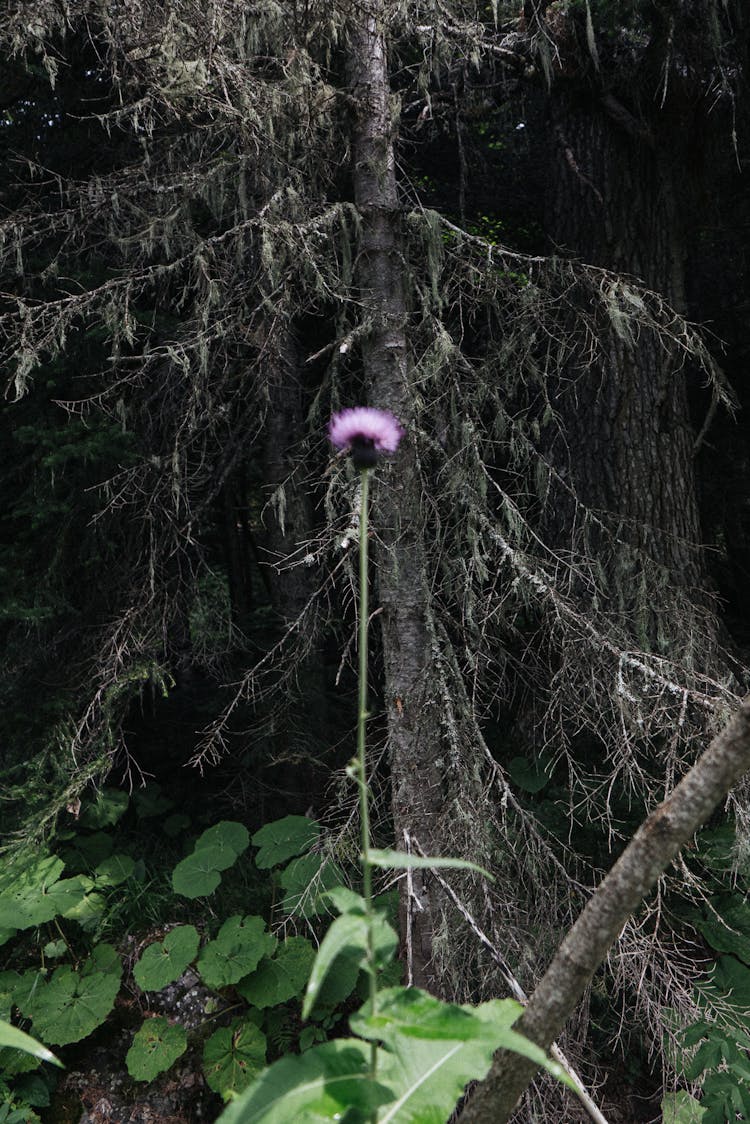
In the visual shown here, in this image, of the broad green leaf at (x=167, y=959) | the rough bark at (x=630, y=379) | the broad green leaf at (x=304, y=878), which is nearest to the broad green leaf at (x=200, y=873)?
the broad green leaf at (x=167, y=959)

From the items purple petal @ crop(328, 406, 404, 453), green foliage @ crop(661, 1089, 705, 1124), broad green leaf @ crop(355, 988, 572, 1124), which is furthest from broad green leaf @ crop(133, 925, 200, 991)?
purple petal @ crop(328, 406, 404, 453)

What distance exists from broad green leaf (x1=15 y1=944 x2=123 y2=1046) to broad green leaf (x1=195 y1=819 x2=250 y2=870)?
0.65 metres

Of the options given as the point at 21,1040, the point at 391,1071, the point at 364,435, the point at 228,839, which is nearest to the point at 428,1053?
the point at 391,1071

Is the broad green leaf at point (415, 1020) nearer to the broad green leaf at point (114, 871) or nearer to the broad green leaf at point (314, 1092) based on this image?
the broad green leaf at point (314, 1092)

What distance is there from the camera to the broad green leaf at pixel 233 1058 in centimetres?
314

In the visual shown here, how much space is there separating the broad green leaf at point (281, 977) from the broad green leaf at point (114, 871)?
82 cm

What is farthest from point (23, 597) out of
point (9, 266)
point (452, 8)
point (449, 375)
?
point (452, 8)

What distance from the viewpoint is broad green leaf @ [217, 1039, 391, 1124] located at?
96 cm

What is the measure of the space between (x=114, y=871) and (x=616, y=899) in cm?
326

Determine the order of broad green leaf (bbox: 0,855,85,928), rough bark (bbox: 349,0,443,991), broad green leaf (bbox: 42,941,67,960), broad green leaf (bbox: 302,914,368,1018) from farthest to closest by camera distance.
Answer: broad green leaf (bbox: 42,941,67,960)
broad green leaf (bbox: 0,855,85,928)
rough bark (bbox: 349,0,443,991)
broad green leaf (bbox: 302,914,368,1018)

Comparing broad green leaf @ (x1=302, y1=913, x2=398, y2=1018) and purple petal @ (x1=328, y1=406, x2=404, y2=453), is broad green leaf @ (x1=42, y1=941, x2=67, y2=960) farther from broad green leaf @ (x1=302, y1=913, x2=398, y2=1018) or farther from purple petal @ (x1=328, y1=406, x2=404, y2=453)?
purple petal @ (x1=328, y1=406, x2=404, y2=453)

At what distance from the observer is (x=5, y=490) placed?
3990 mm

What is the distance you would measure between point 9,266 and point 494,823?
3.16 m

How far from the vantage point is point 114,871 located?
3891 millimetres
